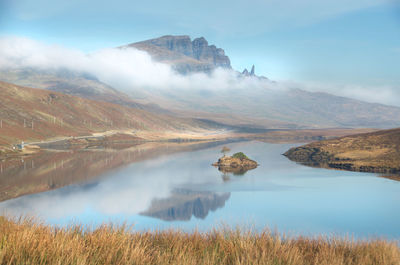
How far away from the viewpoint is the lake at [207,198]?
39.1 meters

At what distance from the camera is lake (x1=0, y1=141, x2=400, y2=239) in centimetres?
3912

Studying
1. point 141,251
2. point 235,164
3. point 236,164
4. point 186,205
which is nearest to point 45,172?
point 186,205

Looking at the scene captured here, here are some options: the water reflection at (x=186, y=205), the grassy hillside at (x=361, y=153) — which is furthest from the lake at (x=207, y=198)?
the grassy hillside at (x=361, y=153)

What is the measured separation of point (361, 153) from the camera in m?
89.3

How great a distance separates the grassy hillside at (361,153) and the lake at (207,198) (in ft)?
22.4

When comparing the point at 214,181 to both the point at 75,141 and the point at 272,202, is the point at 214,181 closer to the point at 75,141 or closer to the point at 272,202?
the point at 272,202

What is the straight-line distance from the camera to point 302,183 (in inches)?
2662

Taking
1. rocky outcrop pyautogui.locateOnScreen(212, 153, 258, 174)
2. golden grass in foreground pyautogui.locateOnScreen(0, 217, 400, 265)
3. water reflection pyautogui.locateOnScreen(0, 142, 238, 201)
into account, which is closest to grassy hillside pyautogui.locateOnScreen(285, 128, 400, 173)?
rocky outcrop pyautogui.locateOnScreen(212, 153, 258, 174)

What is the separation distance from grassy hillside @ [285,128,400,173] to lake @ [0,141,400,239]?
22.4 feet

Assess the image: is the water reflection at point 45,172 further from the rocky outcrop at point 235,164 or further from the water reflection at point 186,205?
the rocky outcrop at point 235,164

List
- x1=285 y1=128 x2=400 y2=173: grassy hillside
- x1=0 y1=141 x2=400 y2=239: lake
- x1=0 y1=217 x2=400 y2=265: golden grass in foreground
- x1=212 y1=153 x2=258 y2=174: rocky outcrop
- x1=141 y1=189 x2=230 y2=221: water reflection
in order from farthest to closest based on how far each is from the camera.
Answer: x1=212 y1=153 x2=258 y2=174: rocky outcrop
x1=285 y1=128 x2=400 y2=173: grassy hillside
x1=141 y1=189 x2=230 y2=221: water reflection
x1=0 y1=141 x2=400 y2=239: lake
x1=0 y1=217 x2=400 y2=265: golden grass in foreground

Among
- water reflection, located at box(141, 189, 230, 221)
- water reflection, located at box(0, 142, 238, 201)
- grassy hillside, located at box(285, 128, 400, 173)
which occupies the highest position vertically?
grassy hillside, located at box(285, 128, 400, 173)

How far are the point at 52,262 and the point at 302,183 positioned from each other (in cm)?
6188

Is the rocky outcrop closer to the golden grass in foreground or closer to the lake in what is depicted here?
the lake
